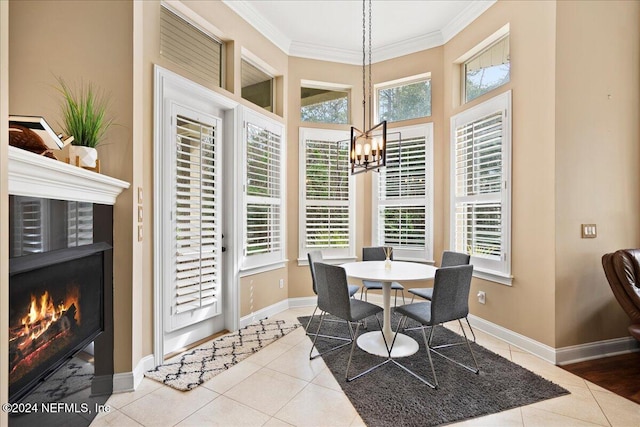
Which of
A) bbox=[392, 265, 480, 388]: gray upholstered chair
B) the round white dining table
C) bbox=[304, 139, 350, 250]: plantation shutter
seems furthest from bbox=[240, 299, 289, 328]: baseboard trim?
bbox=[392, 265, 480, 388]: gray upholstered chair

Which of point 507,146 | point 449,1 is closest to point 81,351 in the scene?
point 507,146

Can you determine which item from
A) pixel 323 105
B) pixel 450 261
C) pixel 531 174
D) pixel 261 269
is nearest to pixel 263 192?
pixel 261 269

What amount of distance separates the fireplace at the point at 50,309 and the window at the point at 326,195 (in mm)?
2598

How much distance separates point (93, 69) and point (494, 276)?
3.87 m

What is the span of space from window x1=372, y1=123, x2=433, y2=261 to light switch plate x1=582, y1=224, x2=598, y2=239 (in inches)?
64.9

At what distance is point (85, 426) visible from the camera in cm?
183

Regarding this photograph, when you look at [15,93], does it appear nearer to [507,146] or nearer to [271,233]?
[271,233]

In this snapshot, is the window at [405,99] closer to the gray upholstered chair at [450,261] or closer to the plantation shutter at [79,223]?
the gray upholstered chair at [450,261]

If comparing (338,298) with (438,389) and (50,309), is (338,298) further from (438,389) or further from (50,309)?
(50,309)

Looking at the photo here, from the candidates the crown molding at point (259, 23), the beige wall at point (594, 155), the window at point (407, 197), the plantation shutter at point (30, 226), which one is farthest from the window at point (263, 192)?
the beige wall at point (594, 155)

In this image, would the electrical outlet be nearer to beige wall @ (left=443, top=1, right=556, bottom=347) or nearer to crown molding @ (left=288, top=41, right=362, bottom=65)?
beige wall @ (left=443, top=1, right=556, bottom=347)

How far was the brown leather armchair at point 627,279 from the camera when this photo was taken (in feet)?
8.21

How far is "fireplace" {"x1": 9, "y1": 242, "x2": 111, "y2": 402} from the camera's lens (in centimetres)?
131

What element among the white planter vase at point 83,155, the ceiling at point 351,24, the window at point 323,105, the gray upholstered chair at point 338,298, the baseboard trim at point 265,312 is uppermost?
the ceiling at point 351,24
